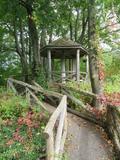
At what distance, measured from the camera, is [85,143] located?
30.7ft

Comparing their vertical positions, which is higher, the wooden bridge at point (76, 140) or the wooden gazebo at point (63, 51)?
the wooden gazebo at point (63, 51)

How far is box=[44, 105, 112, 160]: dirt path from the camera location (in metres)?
8.45

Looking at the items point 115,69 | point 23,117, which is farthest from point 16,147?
point 115,69

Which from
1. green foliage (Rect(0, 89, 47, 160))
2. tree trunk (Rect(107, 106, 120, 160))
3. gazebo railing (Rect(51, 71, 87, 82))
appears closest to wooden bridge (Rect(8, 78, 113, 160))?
tree trunk (Rect(107, 106, 120, 160))

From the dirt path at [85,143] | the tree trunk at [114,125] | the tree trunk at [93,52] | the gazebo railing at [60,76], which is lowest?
the dirt path at [85,143]

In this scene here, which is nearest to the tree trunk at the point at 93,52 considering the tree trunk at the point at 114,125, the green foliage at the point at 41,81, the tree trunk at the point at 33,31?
the tree trunk at the point at 114,125

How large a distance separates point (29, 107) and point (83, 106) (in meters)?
2.04

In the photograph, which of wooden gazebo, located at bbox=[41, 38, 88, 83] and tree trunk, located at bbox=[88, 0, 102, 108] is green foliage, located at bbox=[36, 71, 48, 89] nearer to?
wooden gazebo, located at bbox=[41, 38, 88, 83]

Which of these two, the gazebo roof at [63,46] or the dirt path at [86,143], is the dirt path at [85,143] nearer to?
the dirt path at [86,143]

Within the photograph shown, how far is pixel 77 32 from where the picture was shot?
1366 inches

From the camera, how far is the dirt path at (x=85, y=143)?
8.45 meters

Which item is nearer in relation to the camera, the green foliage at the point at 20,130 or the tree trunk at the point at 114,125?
the green foliage at the point at 20,130

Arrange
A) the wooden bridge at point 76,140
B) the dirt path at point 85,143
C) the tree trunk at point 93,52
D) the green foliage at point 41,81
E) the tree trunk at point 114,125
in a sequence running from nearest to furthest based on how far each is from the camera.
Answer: the wooden bridge at point 76,140 < the dirt path at point 85,143 < the tree trunk at point 114,125 < the tree trunk at point 93,52 < the green foliage at point 41,81

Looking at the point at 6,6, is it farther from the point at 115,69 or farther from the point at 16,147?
the point at 16,147
